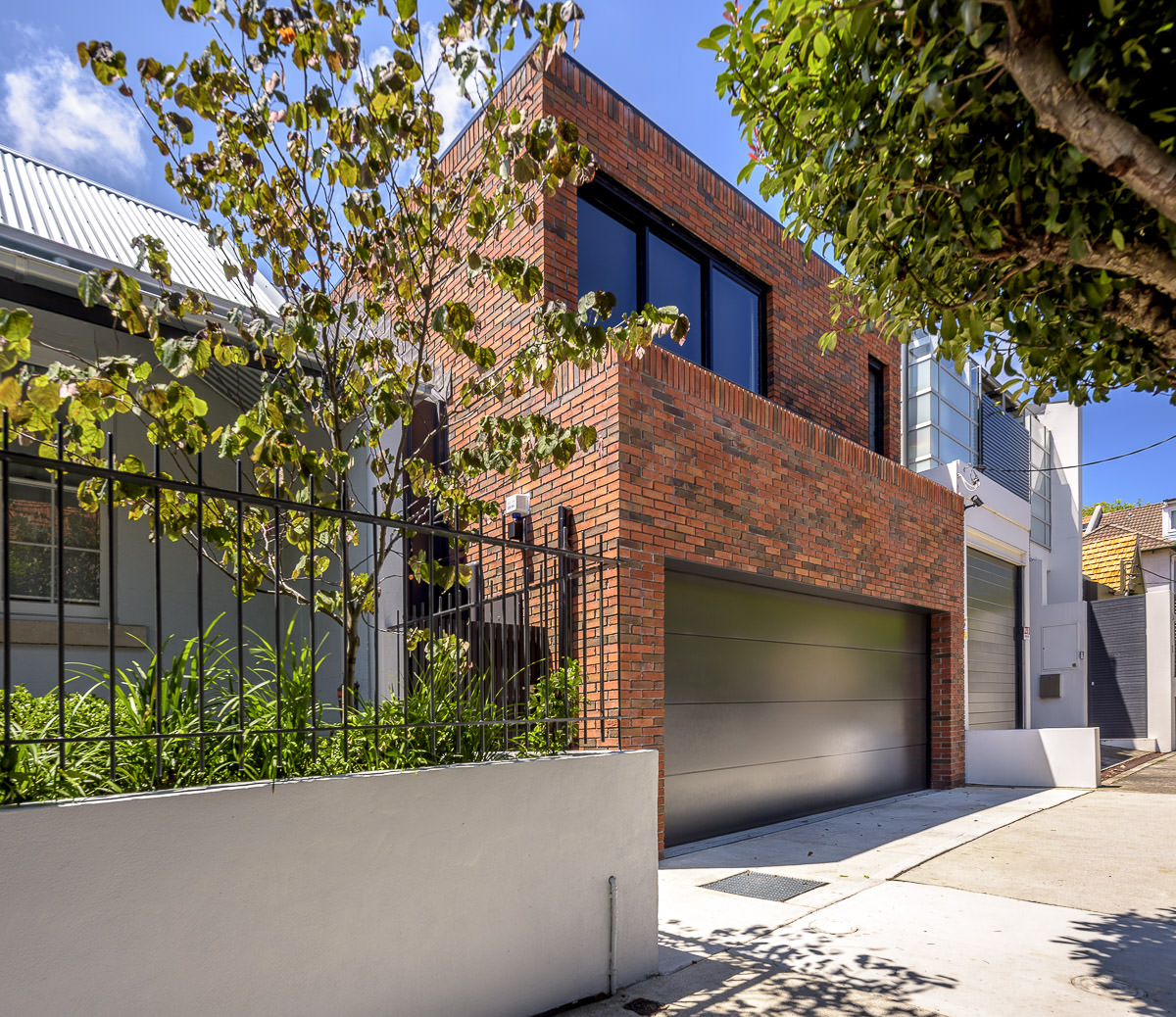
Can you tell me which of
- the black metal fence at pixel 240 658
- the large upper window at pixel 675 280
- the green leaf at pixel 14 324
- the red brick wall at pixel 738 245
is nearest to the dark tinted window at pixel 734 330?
the large upper window at pixel 675 280

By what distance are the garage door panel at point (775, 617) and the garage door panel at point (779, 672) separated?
10 cm

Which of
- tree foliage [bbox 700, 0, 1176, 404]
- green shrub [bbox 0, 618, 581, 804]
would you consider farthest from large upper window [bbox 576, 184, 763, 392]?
green shrub [bbox 0, 618, 581, 804]

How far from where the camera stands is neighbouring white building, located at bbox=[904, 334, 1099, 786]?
12.3 m

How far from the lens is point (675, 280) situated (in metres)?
9.14

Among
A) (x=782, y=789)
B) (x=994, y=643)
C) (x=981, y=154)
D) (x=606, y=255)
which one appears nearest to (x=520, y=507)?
(x=606, y=255)

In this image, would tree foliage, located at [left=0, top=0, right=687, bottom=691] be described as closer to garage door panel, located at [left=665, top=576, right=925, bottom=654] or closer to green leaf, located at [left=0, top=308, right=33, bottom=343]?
green leaf, located at [left=0, top=308, right=33, bottom=343]

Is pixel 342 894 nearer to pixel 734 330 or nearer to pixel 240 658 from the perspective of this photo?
pixel 240 658

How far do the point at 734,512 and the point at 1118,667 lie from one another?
52.5ft

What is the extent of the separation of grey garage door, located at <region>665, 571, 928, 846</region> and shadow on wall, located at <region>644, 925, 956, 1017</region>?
2.58m

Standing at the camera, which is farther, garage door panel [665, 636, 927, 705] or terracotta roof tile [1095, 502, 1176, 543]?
terracotta roof tile [1095, 502, 1176, 543]

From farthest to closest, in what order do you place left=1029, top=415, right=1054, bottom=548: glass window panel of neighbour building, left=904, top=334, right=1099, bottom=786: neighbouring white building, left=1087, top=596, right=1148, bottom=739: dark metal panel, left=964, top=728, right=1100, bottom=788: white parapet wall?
left=1087, top=596, right=1148, bottom=739: dark metal panel
left=1029, top=415, right=1054, bottom=548: glass window panel of neighbour building
left=904, top=334, right=1099, bottom=786: neighbouring white building
left=964, top=728, right=1100, bottom=788: white parapet wall

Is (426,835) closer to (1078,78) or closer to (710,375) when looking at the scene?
(1078,78)

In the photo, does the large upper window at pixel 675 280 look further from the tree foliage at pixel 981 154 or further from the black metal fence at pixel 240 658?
the tree foliage at pixel 981 154

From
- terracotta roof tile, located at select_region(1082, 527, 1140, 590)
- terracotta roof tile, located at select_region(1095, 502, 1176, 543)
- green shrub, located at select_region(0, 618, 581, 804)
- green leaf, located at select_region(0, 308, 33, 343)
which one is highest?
terracotta roof tile, located at select_region(1095, 502, 1176, 543)
